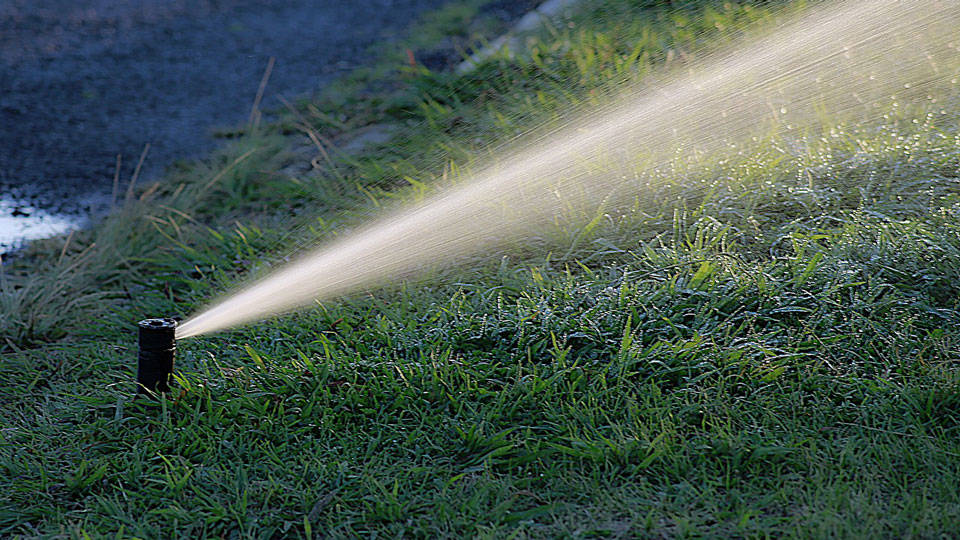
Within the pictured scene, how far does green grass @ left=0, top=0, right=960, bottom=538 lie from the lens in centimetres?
221

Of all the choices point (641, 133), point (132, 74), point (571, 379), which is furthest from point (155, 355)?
point (132, 74)

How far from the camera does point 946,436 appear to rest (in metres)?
2.33

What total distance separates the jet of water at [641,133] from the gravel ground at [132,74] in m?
2.00

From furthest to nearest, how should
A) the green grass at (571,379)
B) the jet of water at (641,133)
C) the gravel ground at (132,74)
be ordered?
the gravel ground at (132,74) < the jet of water at (641,133) < the green grass at (571,379)

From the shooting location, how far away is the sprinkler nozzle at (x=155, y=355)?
8.30 feet

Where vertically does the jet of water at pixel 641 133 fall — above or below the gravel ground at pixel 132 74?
below

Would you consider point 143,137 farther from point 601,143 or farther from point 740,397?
point 740,397

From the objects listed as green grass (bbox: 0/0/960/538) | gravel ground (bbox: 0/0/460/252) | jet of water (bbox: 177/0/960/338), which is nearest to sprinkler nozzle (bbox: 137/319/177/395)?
green grass (bbox: 0/0/960/538)

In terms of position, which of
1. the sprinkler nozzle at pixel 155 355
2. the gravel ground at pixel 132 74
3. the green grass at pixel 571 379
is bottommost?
the green grass at pixel 571 379

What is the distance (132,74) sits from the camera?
23.5 ft

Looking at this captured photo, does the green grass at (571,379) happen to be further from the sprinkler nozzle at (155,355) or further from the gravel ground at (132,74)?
the gravel ground at (132,74)

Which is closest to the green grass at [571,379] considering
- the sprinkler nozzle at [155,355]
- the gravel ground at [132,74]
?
the sprinkler nozzle at [155,355]

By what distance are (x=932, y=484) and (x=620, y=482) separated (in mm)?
760

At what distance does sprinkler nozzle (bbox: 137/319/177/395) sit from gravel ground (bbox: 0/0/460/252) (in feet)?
7.29
